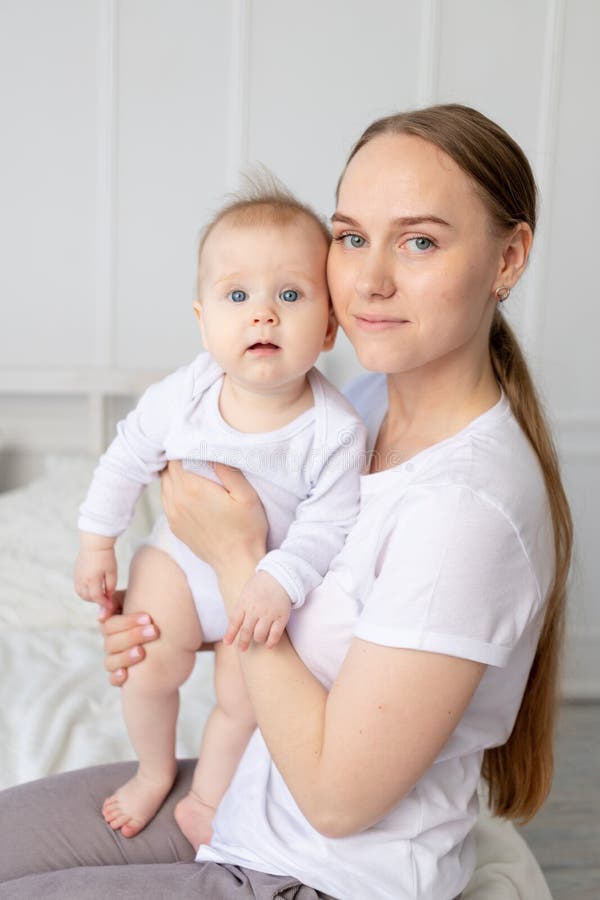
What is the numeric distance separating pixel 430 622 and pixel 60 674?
139 centimetres

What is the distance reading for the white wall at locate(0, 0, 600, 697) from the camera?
3.03 meters

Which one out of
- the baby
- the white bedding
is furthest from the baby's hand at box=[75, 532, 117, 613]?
the white bedding

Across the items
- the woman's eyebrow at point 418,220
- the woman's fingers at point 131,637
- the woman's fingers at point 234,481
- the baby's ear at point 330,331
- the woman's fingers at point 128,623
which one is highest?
the woman's eyebrow at point 418,220

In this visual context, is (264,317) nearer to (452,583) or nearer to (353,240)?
(353,240)

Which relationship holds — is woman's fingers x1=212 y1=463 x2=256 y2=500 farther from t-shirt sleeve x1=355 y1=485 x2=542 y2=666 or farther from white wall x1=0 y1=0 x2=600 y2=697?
white wall x1=0 y1=0 x2=600 y2=697

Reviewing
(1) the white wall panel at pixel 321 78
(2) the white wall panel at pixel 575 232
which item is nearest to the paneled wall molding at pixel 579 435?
(2) the white wall panel at pixel 575 232

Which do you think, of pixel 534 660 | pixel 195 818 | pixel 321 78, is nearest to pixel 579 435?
pixel 321 78

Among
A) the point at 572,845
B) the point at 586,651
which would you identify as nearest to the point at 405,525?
the point at 572,845

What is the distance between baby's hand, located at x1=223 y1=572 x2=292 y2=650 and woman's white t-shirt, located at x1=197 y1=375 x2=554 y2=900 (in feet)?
0.21

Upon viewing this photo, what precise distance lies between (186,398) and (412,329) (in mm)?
368

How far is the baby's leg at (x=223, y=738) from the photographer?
4.58 ft

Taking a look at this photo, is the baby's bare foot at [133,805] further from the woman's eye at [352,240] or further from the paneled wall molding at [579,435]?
the paneled wall molding at [579,435]

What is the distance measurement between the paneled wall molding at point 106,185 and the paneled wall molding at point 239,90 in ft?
1.15

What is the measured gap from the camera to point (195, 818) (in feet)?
4.53
